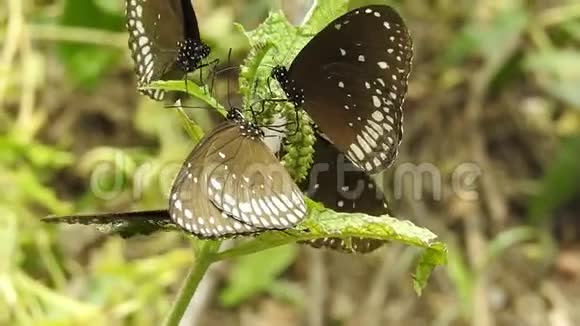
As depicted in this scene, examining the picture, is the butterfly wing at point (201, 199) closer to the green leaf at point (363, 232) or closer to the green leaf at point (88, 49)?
the green leaf at point (363, 232)

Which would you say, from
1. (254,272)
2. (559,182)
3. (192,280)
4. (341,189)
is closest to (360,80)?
(341,189)

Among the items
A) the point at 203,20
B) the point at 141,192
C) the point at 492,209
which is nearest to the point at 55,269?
the point at 141,192

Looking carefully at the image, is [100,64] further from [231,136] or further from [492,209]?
[231,136]

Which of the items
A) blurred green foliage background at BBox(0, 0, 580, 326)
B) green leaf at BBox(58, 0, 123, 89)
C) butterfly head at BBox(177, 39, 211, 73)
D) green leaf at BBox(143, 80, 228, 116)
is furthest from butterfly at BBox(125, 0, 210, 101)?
green leaf at BBox(58, 0, 123, 89)

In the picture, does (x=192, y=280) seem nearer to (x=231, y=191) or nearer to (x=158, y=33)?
(x=231, y=191)

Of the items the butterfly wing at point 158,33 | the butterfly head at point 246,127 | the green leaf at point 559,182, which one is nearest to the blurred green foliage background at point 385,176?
the green leaf at point 559,182

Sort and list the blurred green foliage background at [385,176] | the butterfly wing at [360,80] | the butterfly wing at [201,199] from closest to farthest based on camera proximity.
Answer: the butterfly wing at [201,199] < the butterfly wing at [360,80] < the blurred green foliage background at [385,176]

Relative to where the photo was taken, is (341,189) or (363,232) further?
(341,189)

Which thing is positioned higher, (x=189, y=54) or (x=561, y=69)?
(x=189, y=54)
